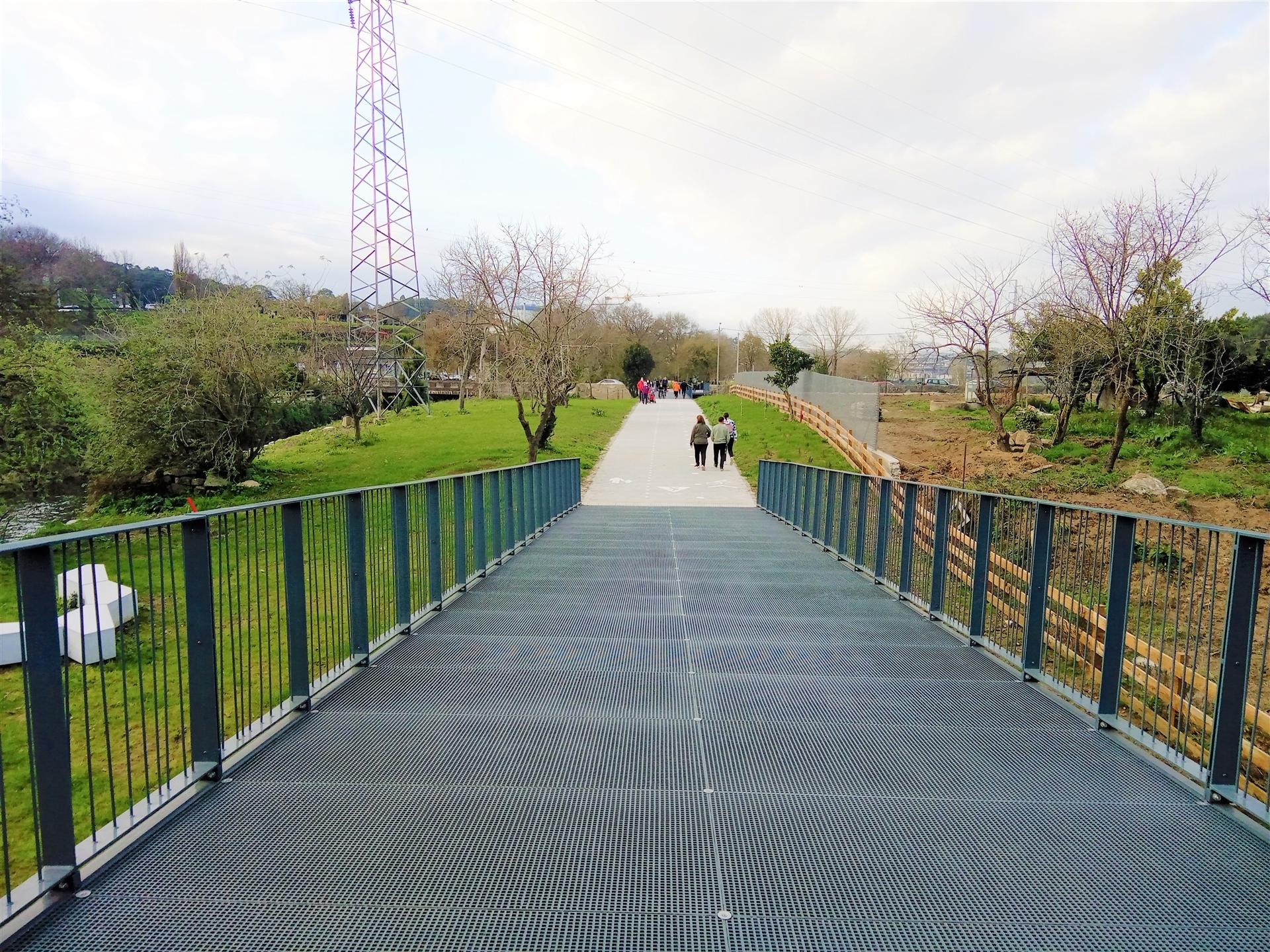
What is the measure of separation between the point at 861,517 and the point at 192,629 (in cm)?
664

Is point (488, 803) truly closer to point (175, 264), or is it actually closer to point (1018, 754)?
point (1018, 754)

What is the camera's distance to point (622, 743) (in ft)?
11.5

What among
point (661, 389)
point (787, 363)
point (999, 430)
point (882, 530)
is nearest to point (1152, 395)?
point (999, 430)

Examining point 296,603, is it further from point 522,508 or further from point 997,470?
point 997,470

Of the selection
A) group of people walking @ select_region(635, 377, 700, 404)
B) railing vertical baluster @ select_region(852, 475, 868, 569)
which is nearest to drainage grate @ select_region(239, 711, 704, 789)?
railing vertical baluster @ select_region(852, 475, 868, 569)

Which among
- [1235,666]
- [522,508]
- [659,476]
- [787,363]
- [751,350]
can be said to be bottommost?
[659,476]

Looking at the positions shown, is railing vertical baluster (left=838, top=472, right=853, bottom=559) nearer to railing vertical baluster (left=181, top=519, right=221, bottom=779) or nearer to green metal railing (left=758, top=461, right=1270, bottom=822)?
green metal railing (left=758, top=461, right=1270, bottom=822)

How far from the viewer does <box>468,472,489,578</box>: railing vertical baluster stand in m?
7.25

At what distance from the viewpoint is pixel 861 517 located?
27.5ft

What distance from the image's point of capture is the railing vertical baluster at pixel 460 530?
663 cm

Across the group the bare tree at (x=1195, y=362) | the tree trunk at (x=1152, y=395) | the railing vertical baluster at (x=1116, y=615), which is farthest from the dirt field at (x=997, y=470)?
the railing vertical baluster at (x=1116, y=615)

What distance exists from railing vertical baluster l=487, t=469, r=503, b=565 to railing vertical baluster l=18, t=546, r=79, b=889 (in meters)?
5.54

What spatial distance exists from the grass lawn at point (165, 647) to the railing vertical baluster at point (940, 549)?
12.3 feet

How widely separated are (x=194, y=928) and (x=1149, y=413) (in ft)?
86.4
